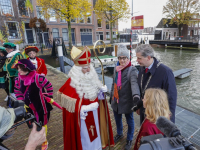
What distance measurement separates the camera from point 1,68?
3.74m

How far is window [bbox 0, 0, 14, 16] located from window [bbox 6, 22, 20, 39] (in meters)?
1.27

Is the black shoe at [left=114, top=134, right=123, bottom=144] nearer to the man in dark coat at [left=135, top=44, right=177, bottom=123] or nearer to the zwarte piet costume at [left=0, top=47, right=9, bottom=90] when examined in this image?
the man in dark coat at [left=135, top=44, right=177, bottom=123]

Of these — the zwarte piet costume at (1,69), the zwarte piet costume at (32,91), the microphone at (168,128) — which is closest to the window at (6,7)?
the zwarte piet costume at (1,69)

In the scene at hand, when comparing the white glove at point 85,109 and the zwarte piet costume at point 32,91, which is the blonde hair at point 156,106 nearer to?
the white glove at point 85,109

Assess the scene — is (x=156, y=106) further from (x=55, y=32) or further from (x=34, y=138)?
(x=55, y=32)

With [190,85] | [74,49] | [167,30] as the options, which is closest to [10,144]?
[74,49]

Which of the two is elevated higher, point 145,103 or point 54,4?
point 54,4

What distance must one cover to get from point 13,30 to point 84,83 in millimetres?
20412

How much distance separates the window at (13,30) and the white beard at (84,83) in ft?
63.6

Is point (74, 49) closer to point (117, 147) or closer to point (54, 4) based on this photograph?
point (117, 147)

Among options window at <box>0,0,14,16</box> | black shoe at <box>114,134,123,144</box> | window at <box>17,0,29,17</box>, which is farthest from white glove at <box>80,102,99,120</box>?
window at <box>17,0,29,17</box>

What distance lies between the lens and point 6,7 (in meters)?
16.8

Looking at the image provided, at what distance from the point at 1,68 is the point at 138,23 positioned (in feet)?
25.0

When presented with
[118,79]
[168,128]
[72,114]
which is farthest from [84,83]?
[168,128]
